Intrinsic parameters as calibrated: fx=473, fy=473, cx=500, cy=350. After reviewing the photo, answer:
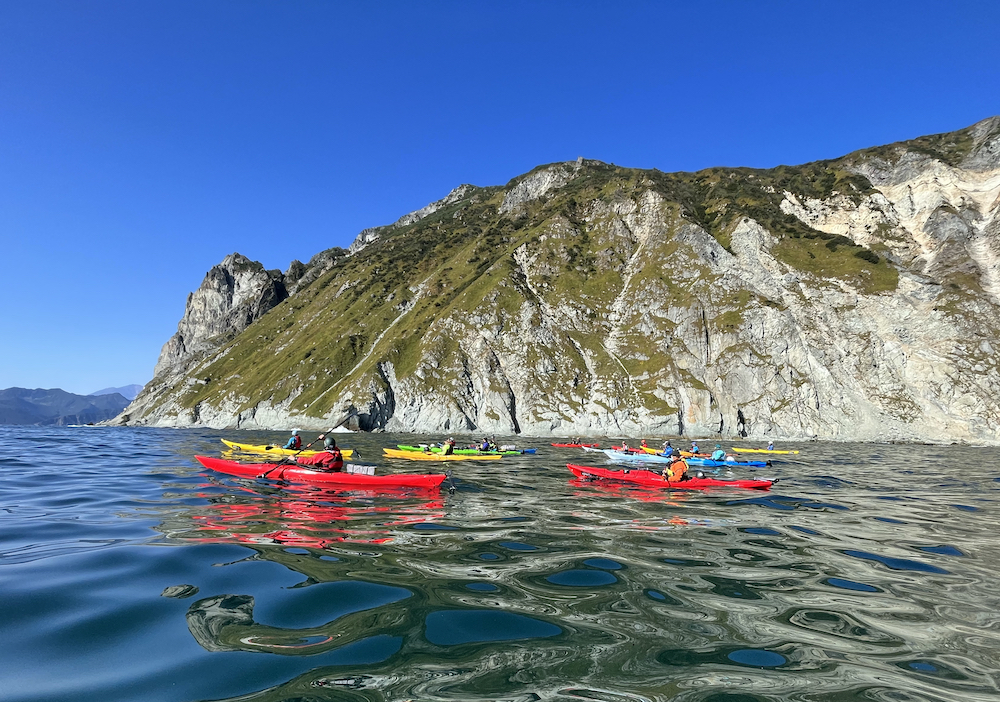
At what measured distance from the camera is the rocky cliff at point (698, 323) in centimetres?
8681

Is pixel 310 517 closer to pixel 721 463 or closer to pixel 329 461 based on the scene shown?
pixel 329 461

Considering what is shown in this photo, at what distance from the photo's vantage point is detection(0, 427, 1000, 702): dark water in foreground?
5.93m

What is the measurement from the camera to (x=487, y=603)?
28.0 ft

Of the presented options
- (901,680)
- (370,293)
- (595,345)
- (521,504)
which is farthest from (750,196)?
(901,680)

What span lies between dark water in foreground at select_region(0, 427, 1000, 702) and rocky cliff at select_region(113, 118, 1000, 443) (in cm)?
7980

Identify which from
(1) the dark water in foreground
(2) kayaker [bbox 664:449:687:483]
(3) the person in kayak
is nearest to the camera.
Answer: (1) the dark water in foreground

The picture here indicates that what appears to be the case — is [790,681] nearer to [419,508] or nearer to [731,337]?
[419,508]

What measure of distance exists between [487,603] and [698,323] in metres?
106

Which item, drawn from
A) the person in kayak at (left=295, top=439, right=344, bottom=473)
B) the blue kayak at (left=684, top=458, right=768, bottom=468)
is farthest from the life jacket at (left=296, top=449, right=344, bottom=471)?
the blue kayak at (left=684, top=458, right=768, bottom=468)

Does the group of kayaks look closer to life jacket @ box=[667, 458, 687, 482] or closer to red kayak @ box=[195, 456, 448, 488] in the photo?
red kayak @ box=[195, 456, 448, 488]

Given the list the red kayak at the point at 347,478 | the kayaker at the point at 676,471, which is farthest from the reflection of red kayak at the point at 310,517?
the kayaker at the point at 676,471

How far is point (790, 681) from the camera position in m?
6.16

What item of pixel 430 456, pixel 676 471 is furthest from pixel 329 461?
pixel 676 471

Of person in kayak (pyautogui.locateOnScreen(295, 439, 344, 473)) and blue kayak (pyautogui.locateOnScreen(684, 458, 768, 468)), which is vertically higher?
person in kayak (pyautogui.locateOnScreen(295, 439, 344, 473))
